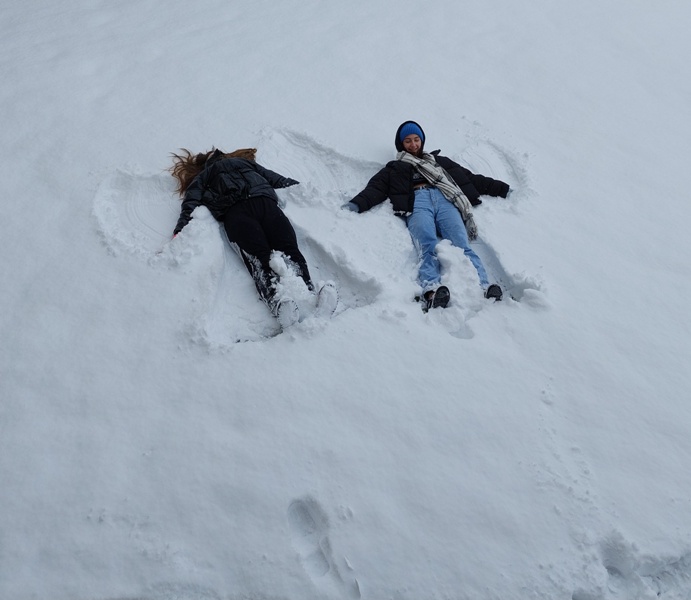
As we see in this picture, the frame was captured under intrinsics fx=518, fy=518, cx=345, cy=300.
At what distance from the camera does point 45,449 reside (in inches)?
102

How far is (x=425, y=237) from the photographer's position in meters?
3.50

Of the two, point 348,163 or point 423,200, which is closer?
point 423,200

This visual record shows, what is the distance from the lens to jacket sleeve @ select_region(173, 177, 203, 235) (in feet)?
11.2

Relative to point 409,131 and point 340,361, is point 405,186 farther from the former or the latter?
point 340,361

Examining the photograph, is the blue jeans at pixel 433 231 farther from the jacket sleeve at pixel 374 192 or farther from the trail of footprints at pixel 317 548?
the trail of footprints at pixel 317 548

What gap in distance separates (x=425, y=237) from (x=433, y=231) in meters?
0.08

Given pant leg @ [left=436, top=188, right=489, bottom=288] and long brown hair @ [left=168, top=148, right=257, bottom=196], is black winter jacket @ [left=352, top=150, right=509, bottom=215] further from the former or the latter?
long brown hair @ [left=168, top=148, right=257, bottom=196]

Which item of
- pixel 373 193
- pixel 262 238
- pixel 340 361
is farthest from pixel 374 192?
pixel 340 361

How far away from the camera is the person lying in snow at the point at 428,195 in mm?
3467

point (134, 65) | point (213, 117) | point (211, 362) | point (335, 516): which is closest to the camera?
point (335, 516)

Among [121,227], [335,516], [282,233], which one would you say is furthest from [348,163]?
[335,516]

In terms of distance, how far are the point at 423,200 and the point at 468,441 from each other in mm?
1835

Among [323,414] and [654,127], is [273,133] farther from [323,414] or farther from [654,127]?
[654,127]

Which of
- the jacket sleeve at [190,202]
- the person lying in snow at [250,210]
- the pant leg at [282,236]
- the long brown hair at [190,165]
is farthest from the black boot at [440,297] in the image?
the long brown hair at [190,165]
